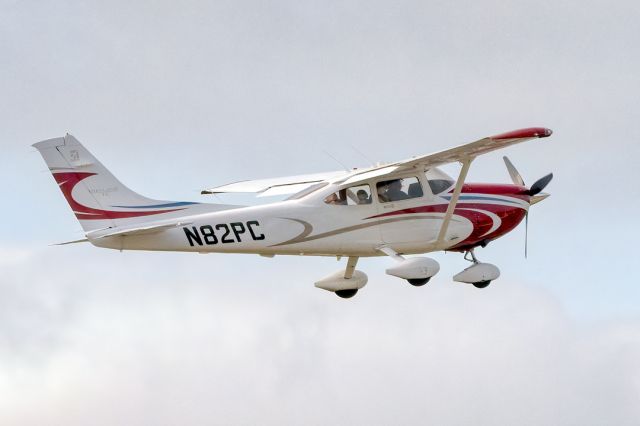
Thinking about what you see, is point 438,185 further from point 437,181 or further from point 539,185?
point 539,185

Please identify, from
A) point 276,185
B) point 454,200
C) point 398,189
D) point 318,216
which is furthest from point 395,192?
point 276,185

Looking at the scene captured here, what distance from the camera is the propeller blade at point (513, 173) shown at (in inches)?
1142

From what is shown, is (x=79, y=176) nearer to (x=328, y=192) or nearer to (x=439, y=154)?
(x=328, y=192)

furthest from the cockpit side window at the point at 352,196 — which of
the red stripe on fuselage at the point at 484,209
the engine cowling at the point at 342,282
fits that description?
the engine cowling at the point at 342,282

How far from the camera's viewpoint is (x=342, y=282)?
28406 millimetres

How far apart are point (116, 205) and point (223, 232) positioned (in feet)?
5.92

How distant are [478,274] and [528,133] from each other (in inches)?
134

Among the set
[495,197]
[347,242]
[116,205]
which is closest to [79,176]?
[116,205]

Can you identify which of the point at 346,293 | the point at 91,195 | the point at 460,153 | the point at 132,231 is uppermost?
the point at 91,195

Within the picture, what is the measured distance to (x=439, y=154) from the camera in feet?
86.9

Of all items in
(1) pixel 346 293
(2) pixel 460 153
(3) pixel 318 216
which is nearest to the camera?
(2) pixel 460 153

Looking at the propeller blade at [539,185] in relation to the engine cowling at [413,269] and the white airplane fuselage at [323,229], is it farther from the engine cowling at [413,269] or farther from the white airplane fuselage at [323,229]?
the engine cowling at [413,269]

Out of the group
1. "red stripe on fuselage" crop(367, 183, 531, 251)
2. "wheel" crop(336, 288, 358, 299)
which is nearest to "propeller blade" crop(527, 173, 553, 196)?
"red stripe on fuselage" crop(367, 183, 531, 251)

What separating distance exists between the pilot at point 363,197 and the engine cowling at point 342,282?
5.59 ft
